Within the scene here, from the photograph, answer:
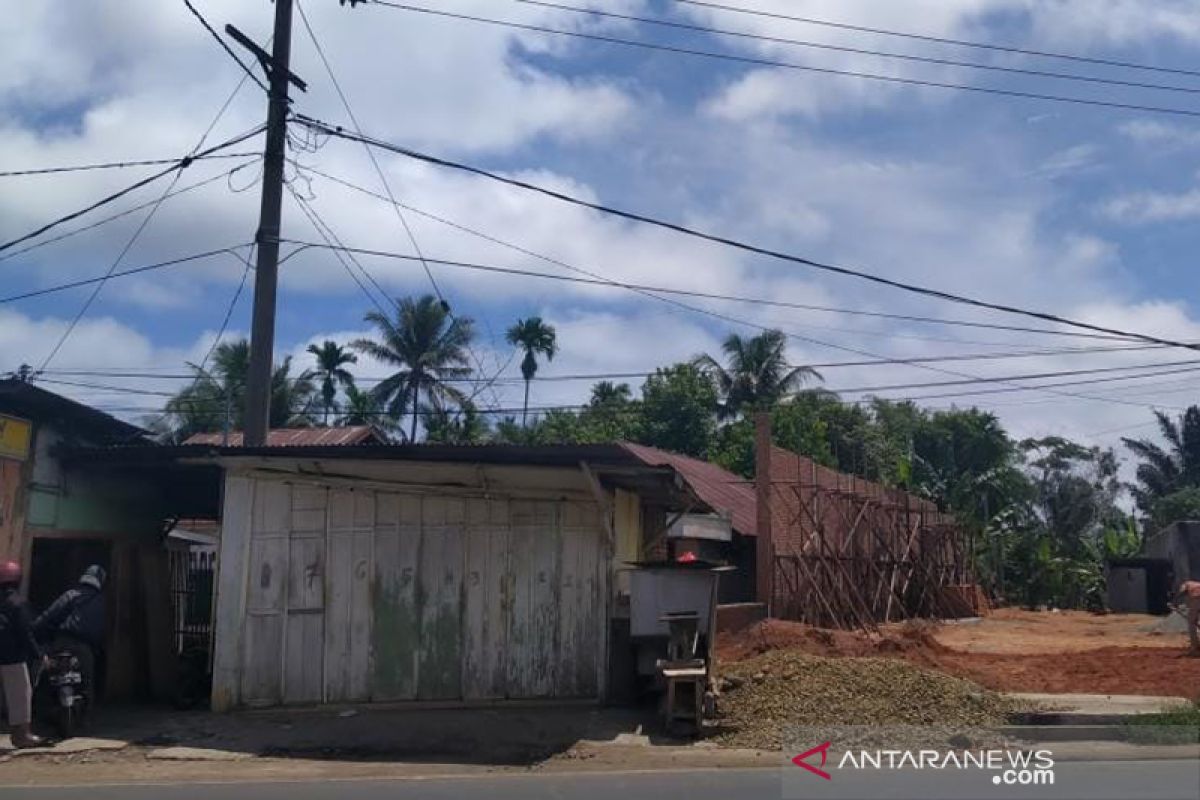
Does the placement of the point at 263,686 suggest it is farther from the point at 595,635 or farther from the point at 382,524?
the point at 595,635

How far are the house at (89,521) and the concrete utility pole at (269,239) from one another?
144 cm

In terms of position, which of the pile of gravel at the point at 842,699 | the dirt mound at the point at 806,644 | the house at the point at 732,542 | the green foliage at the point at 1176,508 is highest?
the green foliage at the point at 1176,508

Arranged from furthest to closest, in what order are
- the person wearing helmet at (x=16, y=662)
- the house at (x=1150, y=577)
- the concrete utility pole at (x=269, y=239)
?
the house at (x=1150, y=577) → the concrete utility pole at (x=269, y=239) → the person wearing helmet at (x=16, y=662)

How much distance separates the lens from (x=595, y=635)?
1380 cm

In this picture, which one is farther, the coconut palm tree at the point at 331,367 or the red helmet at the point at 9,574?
the coconut palm tree at the point at 331,367

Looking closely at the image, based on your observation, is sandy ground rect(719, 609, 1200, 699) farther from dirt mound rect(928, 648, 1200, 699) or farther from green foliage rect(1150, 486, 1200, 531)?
green foliage rect(1150, 486, 1200, 531)

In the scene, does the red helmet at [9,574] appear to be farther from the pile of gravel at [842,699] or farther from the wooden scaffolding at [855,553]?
the wooden scaffolding at [855,553]

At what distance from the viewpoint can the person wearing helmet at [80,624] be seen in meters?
12.9

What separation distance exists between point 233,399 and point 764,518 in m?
29.9

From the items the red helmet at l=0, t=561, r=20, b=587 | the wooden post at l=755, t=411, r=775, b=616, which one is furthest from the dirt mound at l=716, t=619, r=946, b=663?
the red helmet at l=0, t=561, r=20, b=587

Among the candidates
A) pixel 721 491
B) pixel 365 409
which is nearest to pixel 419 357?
pixel 365 409

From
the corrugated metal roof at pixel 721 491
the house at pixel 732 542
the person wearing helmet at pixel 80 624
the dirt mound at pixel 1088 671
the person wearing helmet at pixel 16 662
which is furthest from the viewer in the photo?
the corrugated metal roof at pixel 721 491

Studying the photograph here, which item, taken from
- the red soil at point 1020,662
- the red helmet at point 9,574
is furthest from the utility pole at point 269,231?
the red soil at point 1020,662

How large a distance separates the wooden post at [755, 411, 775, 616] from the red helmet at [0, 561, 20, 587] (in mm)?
11498
